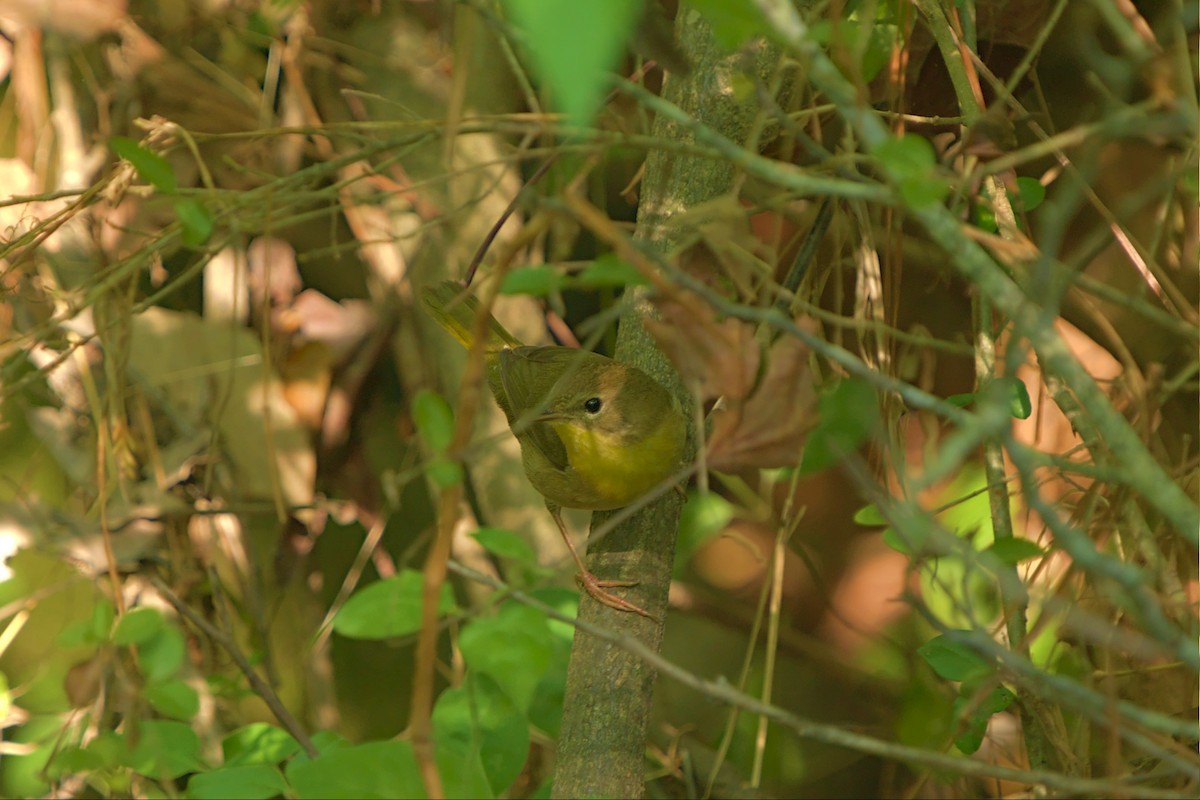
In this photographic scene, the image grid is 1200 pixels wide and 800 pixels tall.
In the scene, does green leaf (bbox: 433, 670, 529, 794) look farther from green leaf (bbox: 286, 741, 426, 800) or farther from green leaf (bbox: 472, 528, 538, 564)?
green leaf (bbox: 472, 528, 538, 564)

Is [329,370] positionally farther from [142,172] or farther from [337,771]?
[337,771]

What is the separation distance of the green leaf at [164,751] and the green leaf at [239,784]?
53 mm

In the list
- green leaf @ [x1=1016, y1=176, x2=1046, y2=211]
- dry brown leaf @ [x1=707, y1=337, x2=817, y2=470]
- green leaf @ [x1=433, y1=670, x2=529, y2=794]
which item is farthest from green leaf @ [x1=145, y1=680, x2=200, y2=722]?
green leaf @ [x1=1016, y1=176, x2=1046, y2=211]

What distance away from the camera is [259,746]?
1848 millimetres

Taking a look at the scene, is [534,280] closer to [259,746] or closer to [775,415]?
[775,415]

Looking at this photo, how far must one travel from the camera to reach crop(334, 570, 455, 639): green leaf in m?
1.02

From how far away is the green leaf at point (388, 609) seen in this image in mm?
1023

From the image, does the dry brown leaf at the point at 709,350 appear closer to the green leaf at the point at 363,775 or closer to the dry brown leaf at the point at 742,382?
the dry brown leaf at the point at 742,382

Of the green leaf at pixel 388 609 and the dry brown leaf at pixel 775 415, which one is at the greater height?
the dry brown leaf at pixel 775 415

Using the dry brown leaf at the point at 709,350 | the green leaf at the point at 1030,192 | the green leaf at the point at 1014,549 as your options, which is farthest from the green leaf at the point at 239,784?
the green leaf at the point at 1030,192

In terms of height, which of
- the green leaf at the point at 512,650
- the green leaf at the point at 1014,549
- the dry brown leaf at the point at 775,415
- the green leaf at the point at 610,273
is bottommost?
the green leaf at the point at 1014,549

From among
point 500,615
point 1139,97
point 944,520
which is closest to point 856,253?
point 944,520

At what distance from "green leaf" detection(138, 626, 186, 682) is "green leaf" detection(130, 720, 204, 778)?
113mm

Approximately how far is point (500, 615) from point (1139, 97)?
81.3 inches
